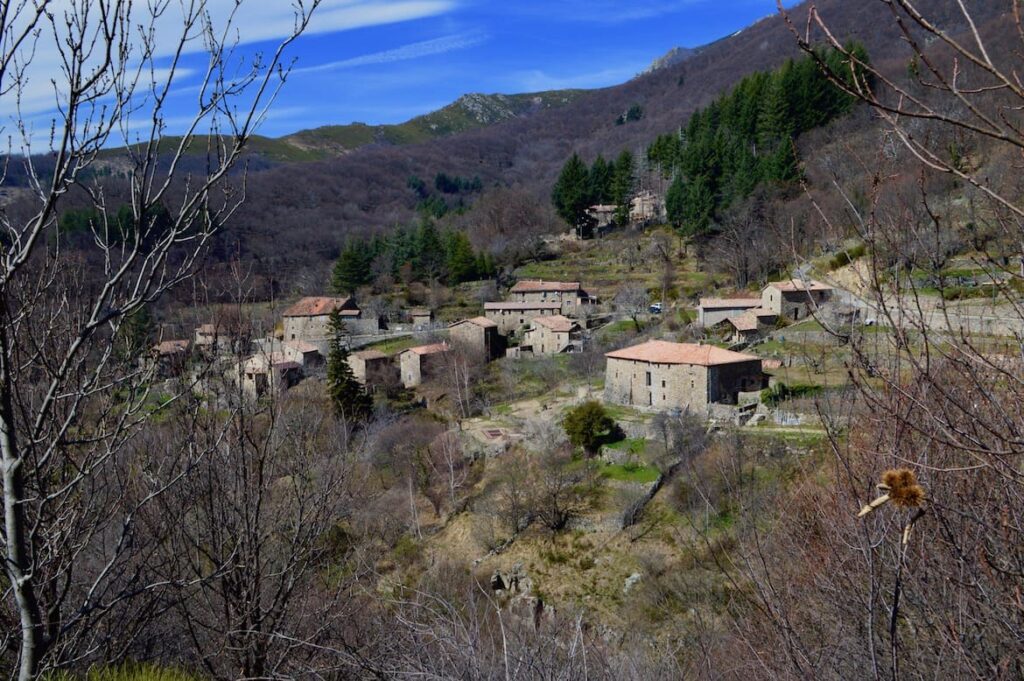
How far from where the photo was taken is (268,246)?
64.9 m

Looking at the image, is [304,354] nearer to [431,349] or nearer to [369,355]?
[369,355]

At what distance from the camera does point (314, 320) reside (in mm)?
38656

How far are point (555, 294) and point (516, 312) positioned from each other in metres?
2.45

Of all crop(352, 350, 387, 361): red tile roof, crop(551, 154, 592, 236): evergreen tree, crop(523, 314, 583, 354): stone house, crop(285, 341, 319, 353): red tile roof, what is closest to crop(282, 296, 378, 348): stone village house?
crop(285, 341, 319, 353): red tile roof

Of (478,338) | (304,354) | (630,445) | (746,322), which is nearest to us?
(630,445)

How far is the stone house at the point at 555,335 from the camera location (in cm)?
3341

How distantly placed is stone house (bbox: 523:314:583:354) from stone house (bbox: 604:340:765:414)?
8.67 metres

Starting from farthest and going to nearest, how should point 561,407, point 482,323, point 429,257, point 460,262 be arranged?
1. point 429,257
2. point 460,262
3. point 482,323
4. point 561,407

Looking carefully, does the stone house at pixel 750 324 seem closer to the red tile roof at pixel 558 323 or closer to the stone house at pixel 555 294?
the red tile roof at pixel 558 323

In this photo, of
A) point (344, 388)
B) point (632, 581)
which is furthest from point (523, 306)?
point (632, 581)

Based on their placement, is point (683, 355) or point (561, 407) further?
point (561, 407)

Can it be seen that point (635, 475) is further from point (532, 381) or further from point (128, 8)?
point (128, 8)

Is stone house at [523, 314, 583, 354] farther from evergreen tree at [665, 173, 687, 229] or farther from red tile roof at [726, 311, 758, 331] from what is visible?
evergreen tree at [665, 173, 687, 229]

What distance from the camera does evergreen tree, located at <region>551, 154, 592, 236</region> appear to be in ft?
177
